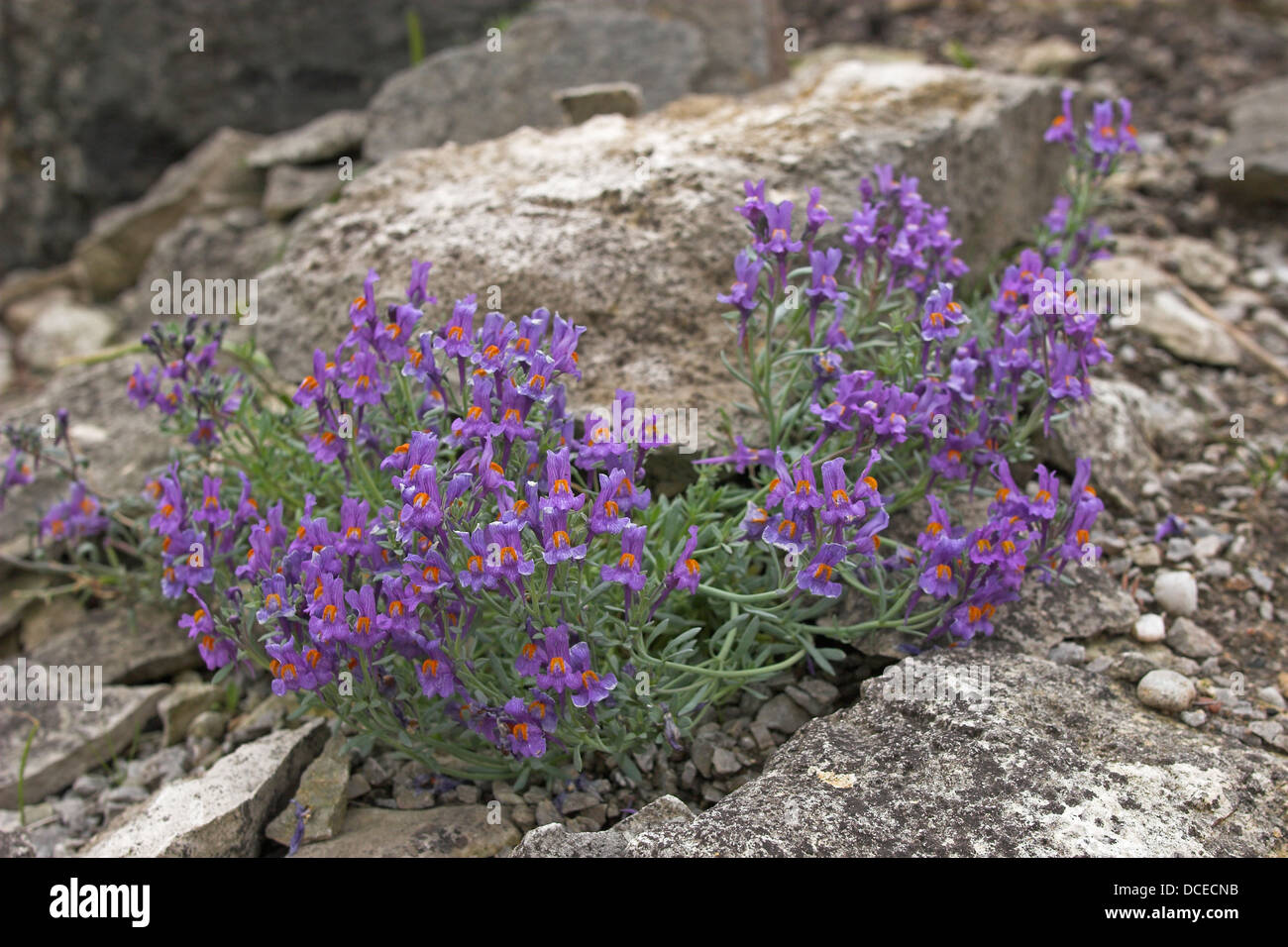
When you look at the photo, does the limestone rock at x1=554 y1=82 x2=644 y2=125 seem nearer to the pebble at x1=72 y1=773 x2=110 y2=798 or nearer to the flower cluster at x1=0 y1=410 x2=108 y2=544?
the flower cluster at x1=0 y1=410 x2=108 y2=544

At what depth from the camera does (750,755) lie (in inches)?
132

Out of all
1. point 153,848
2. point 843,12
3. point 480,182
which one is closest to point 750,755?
point 153,848

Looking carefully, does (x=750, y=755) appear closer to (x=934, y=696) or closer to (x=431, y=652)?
(x=934, y=696)

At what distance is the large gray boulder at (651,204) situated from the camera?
4207mm

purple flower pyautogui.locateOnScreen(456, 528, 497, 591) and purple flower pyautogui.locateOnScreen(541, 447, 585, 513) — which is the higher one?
purple flower pyautogui.locateOnScreen(541, 447, 585, 513)

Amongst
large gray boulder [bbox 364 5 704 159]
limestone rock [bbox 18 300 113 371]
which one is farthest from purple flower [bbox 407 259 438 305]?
limestone rock [bbox 18 300 113 371]

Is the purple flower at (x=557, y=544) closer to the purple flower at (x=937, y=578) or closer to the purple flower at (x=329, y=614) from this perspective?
the purple flower at (x=329, y=614)

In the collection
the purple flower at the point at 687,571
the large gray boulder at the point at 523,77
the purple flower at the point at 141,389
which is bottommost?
the purple flower at the point at 687,571

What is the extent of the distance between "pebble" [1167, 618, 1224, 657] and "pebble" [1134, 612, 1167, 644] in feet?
0.11

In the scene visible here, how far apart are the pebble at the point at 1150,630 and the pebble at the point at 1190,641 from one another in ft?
0.11

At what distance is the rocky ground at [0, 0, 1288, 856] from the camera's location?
114 inches

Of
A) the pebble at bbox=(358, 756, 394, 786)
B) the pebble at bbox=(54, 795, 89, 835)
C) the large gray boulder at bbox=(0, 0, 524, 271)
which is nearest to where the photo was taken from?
the pebble at bbox=(358, 756, 394, 786)

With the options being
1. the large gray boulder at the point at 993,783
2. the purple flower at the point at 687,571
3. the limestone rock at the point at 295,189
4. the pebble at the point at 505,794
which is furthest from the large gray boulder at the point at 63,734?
the limestone rock at the point at 295,189

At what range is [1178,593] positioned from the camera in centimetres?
378
